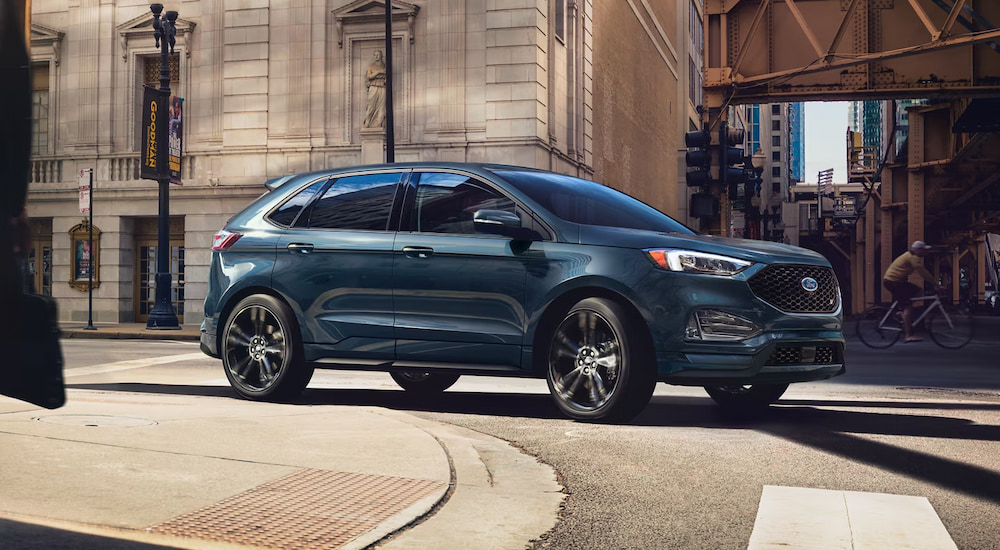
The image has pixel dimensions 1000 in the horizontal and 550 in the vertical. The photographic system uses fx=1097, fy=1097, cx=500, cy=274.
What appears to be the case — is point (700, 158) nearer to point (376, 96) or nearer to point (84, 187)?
point (84, 187)

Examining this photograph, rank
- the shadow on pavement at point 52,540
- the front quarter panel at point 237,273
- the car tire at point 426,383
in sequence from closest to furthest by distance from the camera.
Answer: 1. the shadow on pavement at point 52,540
2. the front quarter panel at point 237,273
3. the car tire at point 426,383

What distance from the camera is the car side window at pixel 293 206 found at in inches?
338

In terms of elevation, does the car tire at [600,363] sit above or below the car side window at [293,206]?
below

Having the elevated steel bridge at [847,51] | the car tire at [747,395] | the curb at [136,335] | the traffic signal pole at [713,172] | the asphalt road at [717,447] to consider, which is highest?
the elevated steel bridge at [847,51]

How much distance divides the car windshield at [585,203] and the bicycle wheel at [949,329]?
11.2m

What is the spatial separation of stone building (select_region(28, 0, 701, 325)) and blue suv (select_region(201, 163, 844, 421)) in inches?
796

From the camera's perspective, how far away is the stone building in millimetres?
28969

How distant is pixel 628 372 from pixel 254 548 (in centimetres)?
365

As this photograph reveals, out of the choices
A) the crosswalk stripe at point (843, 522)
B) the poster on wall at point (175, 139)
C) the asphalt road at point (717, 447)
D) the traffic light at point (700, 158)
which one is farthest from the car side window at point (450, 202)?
the poster on wall at point (175, 139)

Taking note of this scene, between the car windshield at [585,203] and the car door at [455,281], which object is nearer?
the car door at [455,281]

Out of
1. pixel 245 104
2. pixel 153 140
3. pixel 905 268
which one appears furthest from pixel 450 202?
pixel 245 104

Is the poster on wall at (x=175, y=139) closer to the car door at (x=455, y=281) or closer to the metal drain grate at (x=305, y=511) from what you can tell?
the car door at (x=455, y=281)

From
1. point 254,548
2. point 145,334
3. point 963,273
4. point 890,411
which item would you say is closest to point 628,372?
point 890,411

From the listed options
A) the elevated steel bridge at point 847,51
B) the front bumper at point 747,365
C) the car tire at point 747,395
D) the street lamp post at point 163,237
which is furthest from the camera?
the street lamp post at point 163,237
